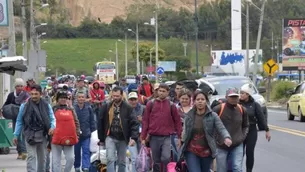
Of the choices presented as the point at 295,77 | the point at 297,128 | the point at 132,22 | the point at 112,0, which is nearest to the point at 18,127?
the point at 297,128

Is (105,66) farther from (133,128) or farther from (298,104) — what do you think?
(133,128)

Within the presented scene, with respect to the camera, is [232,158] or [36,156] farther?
[36,156]

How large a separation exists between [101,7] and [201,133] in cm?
17083

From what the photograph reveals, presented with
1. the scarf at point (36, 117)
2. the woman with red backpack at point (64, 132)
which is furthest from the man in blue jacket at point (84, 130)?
the scarf at point (36, 117)

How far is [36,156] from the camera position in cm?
1316

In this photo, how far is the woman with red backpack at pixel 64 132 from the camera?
43.6 ft

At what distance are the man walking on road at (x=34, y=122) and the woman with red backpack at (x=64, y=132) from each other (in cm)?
34

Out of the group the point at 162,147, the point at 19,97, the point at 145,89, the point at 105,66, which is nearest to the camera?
the point at 162,147

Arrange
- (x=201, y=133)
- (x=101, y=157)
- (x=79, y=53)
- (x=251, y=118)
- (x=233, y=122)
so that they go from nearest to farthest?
(x=201, y=133) < (x=233, y=122) < (x=251, y=118) < (x=101, y=157) < (x=79, y=53)

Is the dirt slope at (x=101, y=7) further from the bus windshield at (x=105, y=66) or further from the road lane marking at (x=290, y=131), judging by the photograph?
the road lane marking at (x=290, y=131)

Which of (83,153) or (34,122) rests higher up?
(34,122)

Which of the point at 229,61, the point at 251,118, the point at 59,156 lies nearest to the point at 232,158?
the point at 251,118

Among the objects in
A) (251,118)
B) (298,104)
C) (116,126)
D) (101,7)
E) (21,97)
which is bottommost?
(298,104)

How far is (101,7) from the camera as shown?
7096 inches
